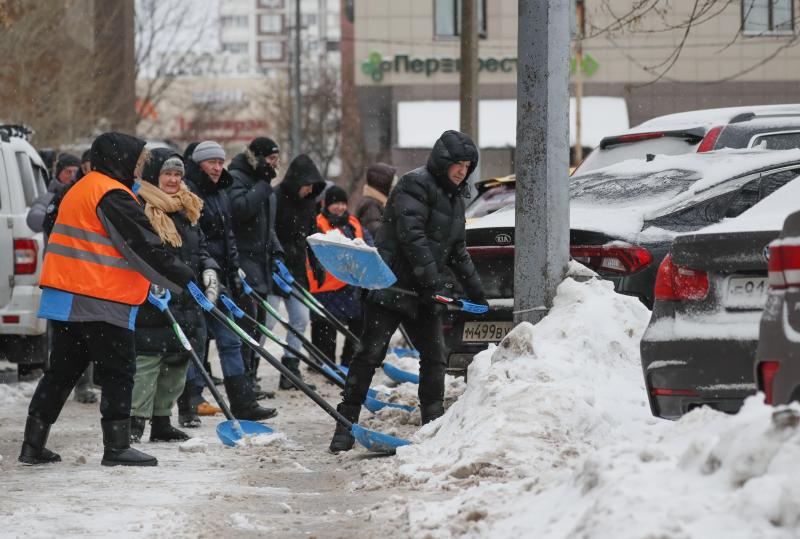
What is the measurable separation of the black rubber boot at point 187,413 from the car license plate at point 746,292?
14.5 ft

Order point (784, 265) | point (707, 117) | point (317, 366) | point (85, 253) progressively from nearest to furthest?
point (784, 265)
point (85, 253)
point (317, 366)
point (707, 117)

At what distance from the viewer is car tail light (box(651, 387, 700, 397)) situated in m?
6.05

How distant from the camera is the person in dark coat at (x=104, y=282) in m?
7.39

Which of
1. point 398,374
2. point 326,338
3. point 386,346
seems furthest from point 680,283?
point 326,338

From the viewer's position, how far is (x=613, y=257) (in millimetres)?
8188

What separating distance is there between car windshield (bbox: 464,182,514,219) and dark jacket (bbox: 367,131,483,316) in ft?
13.6

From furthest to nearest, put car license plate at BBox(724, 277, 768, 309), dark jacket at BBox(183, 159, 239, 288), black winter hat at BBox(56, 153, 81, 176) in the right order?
A: black winter hat at BBox(56, 153, 81, 176), dark jacket at BBox(183, 159, 239, 288), car license plate at BBox(724, 277, 768, 309)

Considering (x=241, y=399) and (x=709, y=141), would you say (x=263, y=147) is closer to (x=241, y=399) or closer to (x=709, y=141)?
(x=241, y=399)

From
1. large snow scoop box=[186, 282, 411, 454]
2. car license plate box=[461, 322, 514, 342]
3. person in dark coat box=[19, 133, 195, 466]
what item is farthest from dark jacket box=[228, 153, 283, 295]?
person in dark coat box=[19, 133, 195, 466]

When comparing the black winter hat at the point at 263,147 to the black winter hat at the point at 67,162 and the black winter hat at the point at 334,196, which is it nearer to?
the black winter hat at the point at 334,196

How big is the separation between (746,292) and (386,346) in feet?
9.24

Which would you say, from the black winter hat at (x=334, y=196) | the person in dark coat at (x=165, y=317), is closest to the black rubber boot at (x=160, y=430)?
the person in dark coat at (x=165, y=317)

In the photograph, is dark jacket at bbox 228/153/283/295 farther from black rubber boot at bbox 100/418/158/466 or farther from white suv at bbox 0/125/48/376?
black rubber boot at bbox 100/418/158/466

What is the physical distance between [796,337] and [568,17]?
13.1ft
